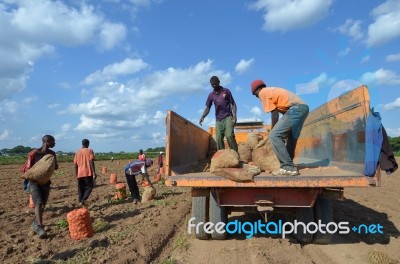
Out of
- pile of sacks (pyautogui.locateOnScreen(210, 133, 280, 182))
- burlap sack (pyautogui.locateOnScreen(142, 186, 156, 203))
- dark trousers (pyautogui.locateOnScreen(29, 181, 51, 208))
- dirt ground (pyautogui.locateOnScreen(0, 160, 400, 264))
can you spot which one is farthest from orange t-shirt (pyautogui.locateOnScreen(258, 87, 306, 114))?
burlap sack (pyautogui.locateOnScreen(142, 186, 156, 203))

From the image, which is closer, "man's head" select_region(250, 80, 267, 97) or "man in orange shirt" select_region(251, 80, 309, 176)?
"man in orange shirt" select_region(251, 80, 309, 176)

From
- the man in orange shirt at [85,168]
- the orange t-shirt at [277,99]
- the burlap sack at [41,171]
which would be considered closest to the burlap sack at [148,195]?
the man in orange shirt at [85,168]

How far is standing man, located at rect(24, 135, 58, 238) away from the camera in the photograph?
19.5ft

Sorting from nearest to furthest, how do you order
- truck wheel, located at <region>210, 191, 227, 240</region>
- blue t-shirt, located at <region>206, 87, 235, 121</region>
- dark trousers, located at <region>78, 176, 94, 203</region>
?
truck wheel, located at <region>210, 191, 227, 240</region>
blue t-shirt, located at <region>206, 87, 235, 121</region>
dark trousers, located at <region>78, 176, 94, 203</region>

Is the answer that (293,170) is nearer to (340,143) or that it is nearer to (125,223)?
(340,143)

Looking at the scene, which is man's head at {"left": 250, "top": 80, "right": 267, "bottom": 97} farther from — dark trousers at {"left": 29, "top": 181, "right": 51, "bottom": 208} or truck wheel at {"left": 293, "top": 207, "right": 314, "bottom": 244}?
dark trousers at {"left": 29, "top": 181, "right": 51, "bottom": 208}

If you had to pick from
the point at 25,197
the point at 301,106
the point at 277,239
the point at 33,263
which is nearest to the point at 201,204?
the point at 277,239

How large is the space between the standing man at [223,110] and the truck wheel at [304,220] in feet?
6.79

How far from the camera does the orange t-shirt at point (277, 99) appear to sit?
503cm

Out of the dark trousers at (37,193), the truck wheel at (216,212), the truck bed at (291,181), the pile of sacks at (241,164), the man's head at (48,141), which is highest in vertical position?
the man's head at (48,141)

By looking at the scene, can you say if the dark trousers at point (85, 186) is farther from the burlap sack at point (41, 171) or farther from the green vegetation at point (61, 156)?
the green vegetation at point (61, 156)

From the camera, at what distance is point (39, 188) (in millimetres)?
6117

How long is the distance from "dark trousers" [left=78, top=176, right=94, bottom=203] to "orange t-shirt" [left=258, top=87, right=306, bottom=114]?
204 inches

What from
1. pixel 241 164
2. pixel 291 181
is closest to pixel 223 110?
pixel 241 164
